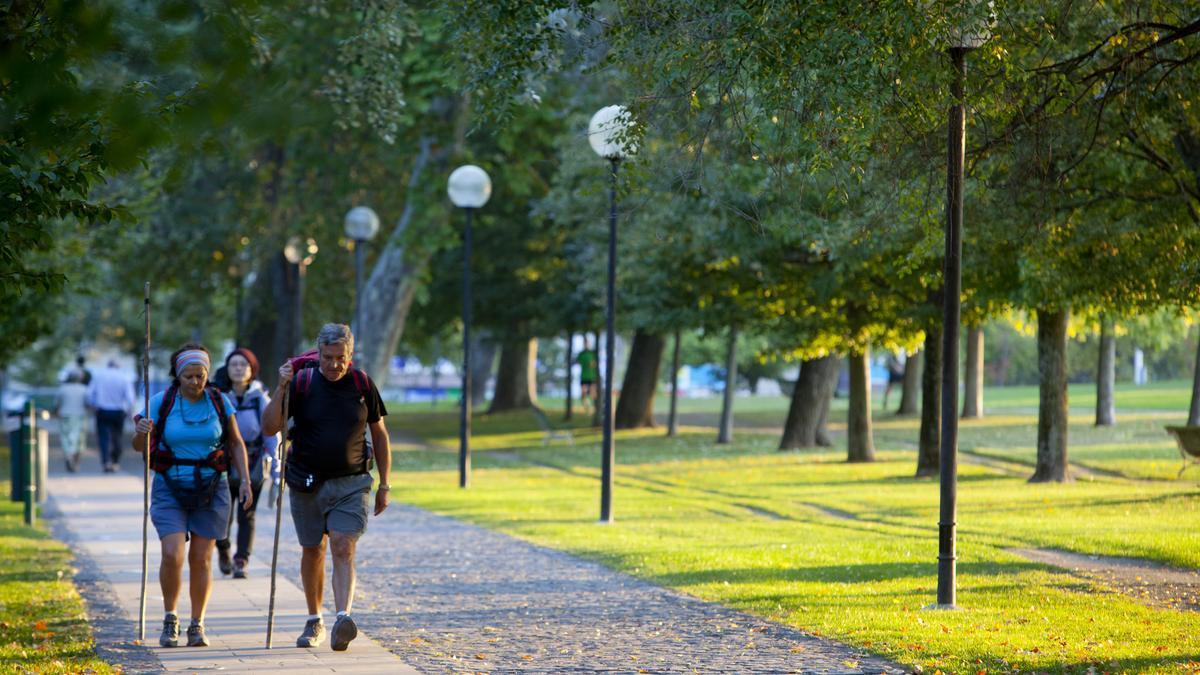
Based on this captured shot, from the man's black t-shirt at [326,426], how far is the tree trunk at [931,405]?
51.2 ft

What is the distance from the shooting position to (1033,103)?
10.8 metres

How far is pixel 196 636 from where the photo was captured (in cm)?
870

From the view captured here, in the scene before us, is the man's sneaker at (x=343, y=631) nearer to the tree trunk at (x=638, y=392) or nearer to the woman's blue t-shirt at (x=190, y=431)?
the woman's blue t-shirt at (x=190, y=431)

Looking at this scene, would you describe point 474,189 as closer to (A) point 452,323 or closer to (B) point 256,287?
(B) point 256,287

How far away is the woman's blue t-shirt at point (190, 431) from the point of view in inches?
345

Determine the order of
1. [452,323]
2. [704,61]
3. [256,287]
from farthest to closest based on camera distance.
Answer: [452,323]
[256,287]
[704,61]

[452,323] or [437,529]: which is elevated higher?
[452,323]

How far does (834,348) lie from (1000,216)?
44.5 ft

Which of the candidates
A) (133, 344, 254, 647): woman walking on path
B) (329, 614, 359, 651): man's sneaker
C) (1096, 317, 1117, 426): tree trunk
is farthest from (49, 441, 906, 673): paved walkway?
(1096, 317, 1117, 426): tree trunk

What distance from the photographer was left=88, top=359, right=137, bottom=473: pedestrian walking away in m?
25.0

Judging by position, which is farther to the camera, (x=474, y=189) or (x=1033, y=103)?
(x=474, y=189)

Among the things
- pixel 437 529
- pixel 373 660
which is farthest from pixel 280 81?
pixel 437 529

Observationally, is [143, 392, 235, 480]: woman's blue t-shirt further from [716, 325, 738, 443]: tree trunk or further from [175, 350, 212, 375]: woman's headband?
[716, 325, 738, 443]: tree trunk

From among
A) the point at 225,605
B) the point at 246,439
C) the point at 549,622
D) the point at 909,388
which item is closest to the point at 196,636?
the point at 225,605
